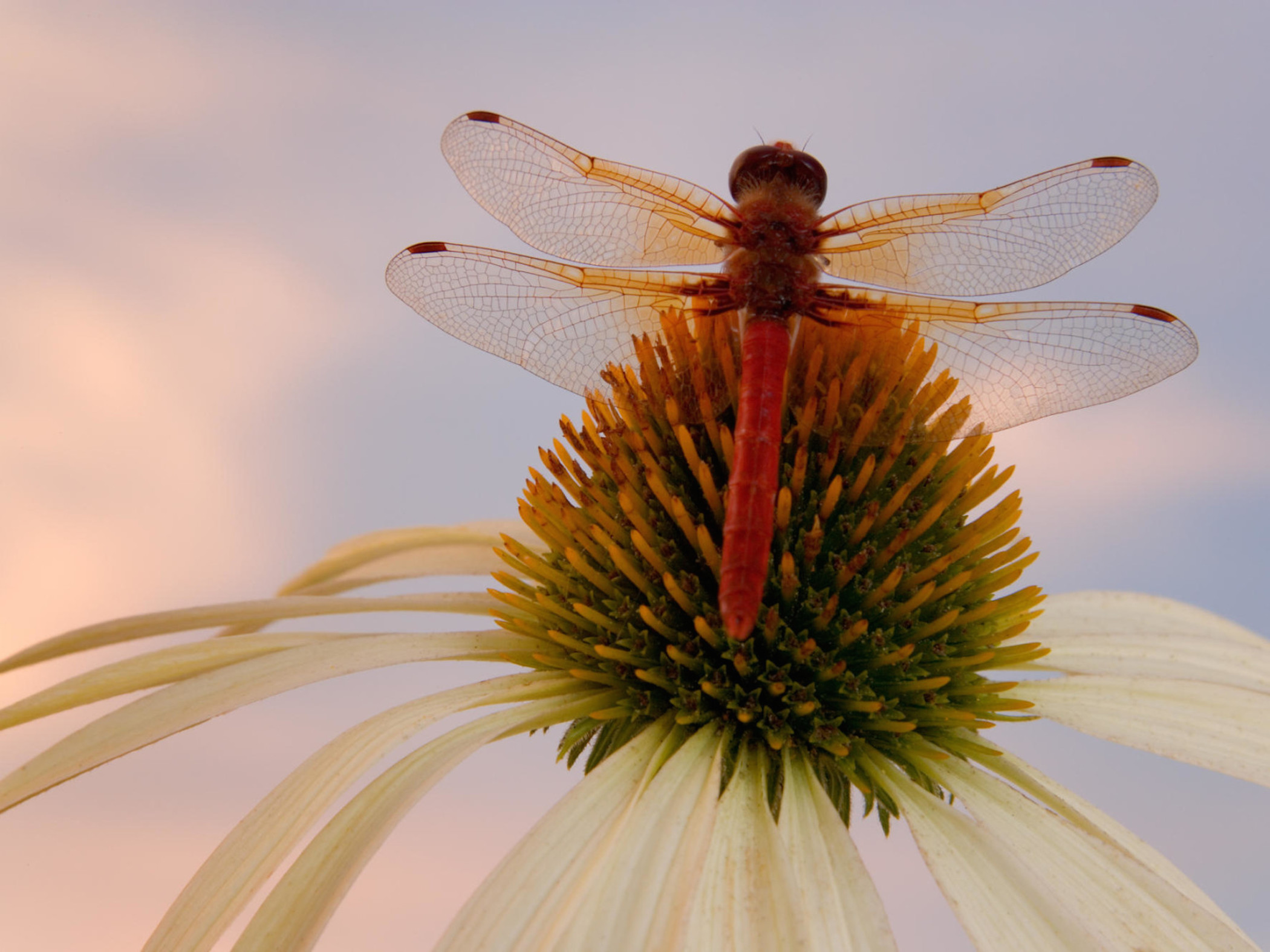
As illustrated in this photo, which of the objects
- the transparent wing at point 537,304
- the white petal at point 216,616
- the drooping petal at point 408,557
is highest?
the transparent wing at point 537,304

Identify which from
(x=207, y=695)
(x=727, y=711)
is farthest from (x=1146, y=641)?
(x=207, y=695)

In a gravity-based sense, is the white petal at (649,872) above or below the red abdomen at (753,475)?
below

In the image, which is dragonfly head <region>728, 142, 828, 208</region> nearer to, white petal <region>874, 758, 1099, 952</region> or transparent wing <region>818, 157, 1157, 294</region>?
transparent wing <region>818, 157, 1157, 294</region>

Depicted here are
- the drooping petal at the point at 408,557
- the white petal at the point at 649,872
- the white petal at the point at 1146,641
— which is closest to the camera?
the white petal at the point at 649,872

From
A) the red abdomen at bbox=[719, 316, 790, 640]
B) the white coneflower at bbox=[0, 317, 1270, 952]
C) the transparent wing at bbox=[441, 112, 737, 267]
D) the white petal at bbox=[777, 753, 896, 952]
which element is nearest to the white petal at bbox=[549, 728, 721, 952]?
the white coneflower at bbox=[0, 317, 1270, 952]

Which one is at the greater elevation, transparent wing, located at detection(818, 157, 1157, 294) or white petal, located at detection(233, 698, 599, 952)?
transparent wing, located at detection(818, 157, 1157, 294)

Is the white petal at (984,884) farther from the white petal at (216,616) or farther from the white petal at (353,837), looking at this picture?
the white petal at (216,616)

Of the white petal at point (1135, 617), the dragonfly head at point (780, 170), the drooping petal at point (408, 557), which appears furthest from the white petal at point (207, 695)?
the white petal at point (1135, 617)
